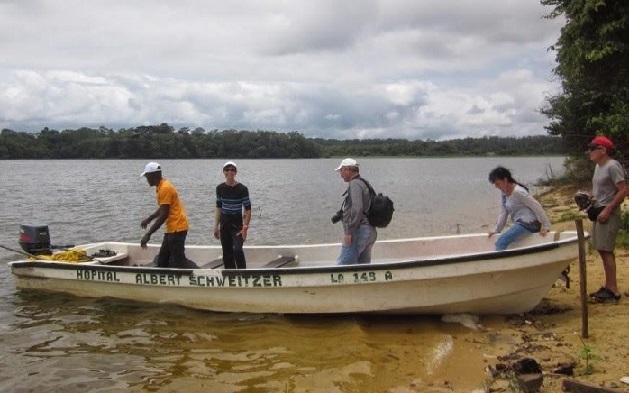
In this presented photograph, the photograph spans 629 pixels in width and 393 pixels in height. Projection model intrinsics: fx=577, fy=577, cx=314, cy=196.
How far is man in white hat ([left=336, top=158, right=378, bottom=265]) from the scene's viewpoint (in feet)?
23.2

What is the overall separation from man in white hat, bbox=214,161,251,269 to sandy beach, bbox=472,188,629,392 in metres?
3.57

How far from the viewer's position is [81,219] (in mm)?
21516

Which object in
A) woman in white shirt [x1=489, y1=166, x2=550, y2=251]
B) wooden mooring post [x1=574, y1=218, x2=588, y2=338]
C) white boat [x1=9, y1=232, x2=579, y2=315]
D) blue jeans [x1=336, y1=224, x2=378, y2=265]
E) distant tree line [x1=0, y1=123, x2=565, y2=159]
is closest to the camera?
wooden mooring post [x1=574, y1=218, x2=588, y2=338]

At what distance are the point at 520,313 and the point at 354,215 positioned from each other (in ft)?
8.05

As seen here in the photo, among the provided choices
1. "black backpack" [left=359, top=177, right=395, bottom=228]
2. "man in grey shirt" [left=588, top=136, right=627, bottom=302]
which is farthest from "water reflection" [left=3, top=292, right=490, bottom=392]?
"man in grey shirt" [left=588, top=136, right=627, bottom=302]

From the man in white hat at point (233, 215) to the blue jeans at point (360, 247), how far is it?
1.53 meters

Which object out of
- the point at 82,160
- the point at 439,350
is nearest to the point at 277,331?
the point at 439,350

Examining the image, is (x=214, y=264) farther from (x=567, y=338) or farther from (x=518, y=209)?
(x=567, y=338)

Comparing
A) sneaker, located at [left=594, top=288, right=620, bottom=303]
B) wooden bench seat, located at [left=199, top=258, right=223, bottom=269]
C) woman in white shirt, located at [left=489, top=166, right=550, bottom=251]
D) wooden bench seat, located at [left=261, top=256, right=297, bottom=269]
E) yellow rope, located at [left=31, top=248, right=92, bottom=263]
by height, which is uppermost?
woman in white shirt, located at [left=489, top=166, right=550, bottom=251]

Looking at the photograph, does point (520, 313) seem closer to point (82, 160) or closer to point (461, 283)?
point (461, 283)

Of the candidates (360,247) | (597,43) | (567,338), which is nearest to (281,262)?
(360,247)

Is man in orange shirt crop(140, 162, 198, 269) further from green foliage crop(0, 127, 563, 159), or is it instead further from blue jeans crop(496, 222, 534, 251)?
green foliage crop(0, 127, 563, 159)

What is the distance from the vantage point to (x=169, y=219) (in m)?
8.17

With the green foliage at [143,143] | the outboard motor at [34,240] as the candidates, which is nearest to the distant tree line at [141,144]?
the green foliage at [143,143]
